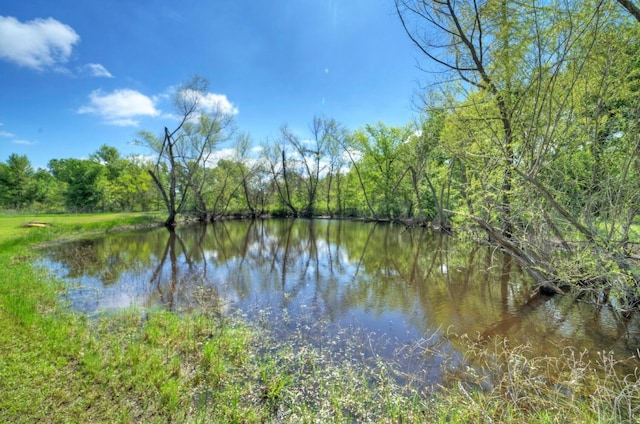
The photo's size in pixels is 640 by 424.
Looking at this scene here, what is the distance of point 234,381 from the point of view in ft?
13.2

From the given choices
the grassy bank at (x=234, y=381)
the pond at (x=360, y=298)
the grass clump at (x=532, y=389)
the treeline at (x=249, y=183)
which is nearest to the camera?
the grass clump at (x=532, y=389)

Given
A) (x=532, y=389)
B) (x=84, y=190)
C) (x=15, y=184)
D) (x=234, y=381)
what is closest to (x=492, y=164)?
(x=532, y=389)

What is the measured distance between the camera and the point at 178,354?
4.66 metres

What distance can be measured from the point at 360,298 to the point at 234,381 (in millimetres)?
4656

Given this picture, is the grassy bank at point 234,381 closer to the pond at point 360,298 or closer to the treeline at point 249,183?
the pond at point 360,298

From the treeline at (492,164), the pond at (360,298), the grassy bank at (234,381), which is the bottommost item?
the pond at (360,298)

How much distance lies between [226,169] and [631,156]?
3835 cm

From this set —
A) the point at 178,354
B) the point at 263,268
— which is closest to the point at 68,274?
the point at 263,268

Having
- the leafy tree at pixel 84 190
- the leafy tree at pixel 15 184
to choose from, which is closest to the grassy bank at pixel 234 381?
the leafy tree at pixel 84 190

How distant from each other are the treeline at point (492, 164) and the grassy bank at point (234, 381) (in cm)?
174

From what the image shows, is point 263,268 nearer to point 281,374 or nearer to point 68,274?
point 68,274

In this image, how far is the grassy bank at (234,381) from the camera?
3174 millimetres

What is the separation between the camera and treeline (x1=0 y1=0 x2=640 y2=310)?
3.59 metres

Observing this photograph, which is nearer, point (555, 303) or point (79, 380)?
point (79, 380)
